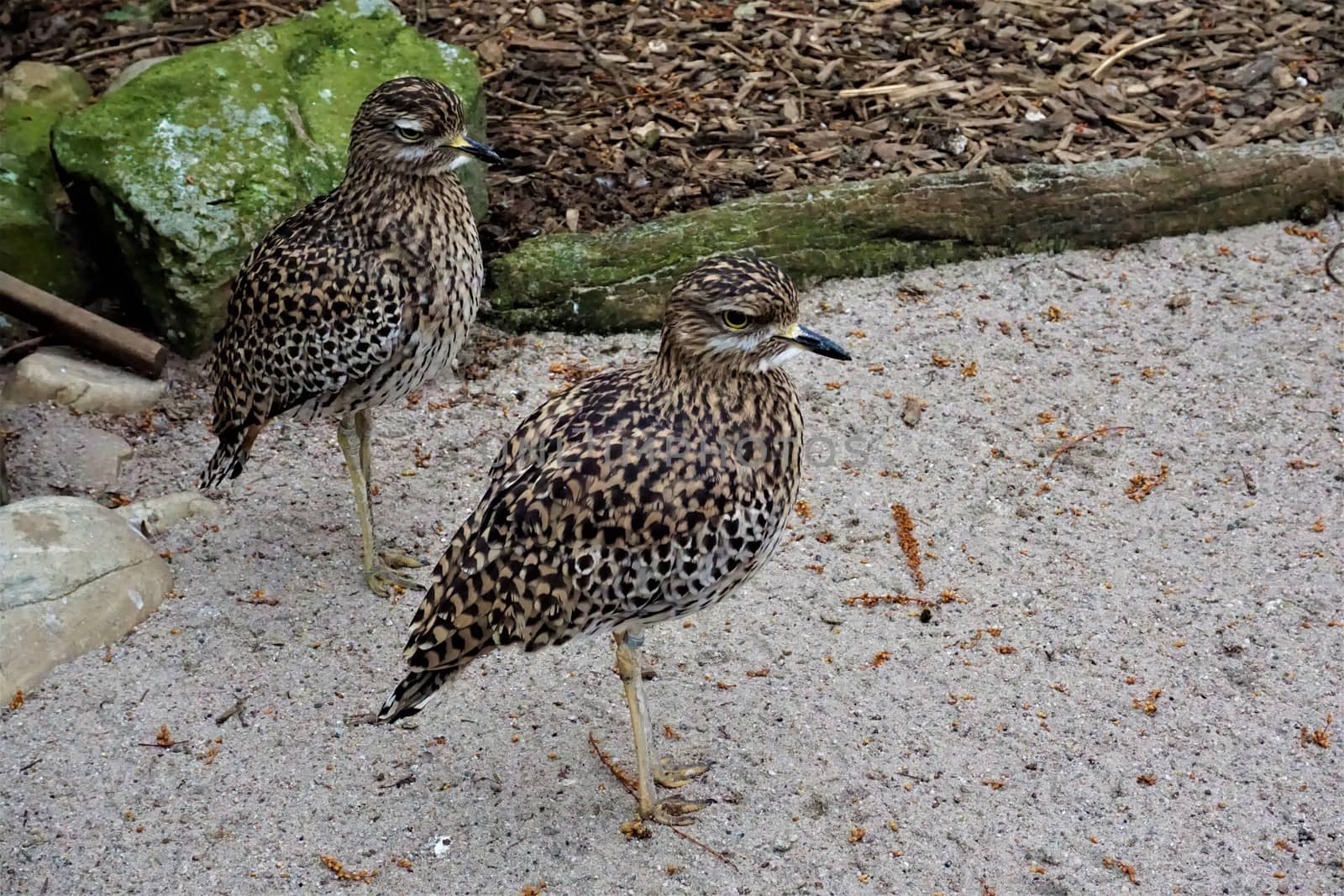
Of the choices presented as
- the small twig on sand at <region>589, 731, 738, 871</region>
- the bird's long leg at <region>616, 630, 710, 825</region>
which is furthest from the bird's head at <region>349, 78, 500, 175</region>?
the small twig on sand at <region>589, 731, 738, 871</region>

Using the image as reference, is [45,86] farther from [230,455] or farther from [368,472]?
[368,472]

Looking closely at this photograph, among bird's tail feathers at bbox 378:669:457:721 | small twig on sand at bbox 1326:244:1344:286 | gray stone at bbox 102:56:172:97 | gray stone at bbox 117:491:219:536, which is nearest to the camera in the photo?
bird's tail feathers at bbox 378:669:457:721

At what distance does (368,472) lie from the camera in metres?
4.97

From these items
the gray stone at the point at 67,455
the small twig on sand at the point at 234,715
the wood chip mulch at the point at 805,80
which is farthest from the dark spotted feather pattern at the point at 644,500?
the wood chip mulch at the point at 805,80

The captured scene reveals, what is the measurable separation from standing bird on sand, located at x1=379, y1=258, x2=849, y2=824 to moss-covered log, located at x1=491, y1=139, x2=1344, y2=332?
2102 mm

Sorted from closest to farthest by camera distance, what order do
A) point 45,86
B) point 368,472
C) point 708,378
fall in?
point 708,378, point 368,472, point 45,86

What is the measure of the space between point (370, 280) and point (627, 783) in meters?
1.76

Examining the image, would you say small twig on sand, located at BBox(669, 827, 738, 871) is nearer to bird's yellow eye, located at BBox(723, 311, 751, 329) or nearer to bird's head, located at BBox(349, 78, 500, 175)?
bird's yellow eye, located at BBox(723, 311, 751, 329)

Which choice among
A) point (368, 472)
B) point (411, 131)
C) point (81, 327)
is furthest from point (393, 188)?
point (81, 327)

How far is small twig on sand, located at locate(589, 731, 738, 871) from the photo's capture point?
12.9ft

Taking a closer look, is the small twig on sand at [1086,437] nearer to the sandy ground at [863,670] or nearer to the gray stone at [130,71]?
the sandy ground at [863,670]

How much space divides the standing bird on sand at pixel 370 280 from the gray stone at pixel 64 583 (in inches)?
22.9

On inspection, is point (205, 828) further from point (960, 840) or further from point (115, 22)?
point (115, 22)

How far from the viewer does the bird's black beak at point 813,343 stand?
12.1 ft
